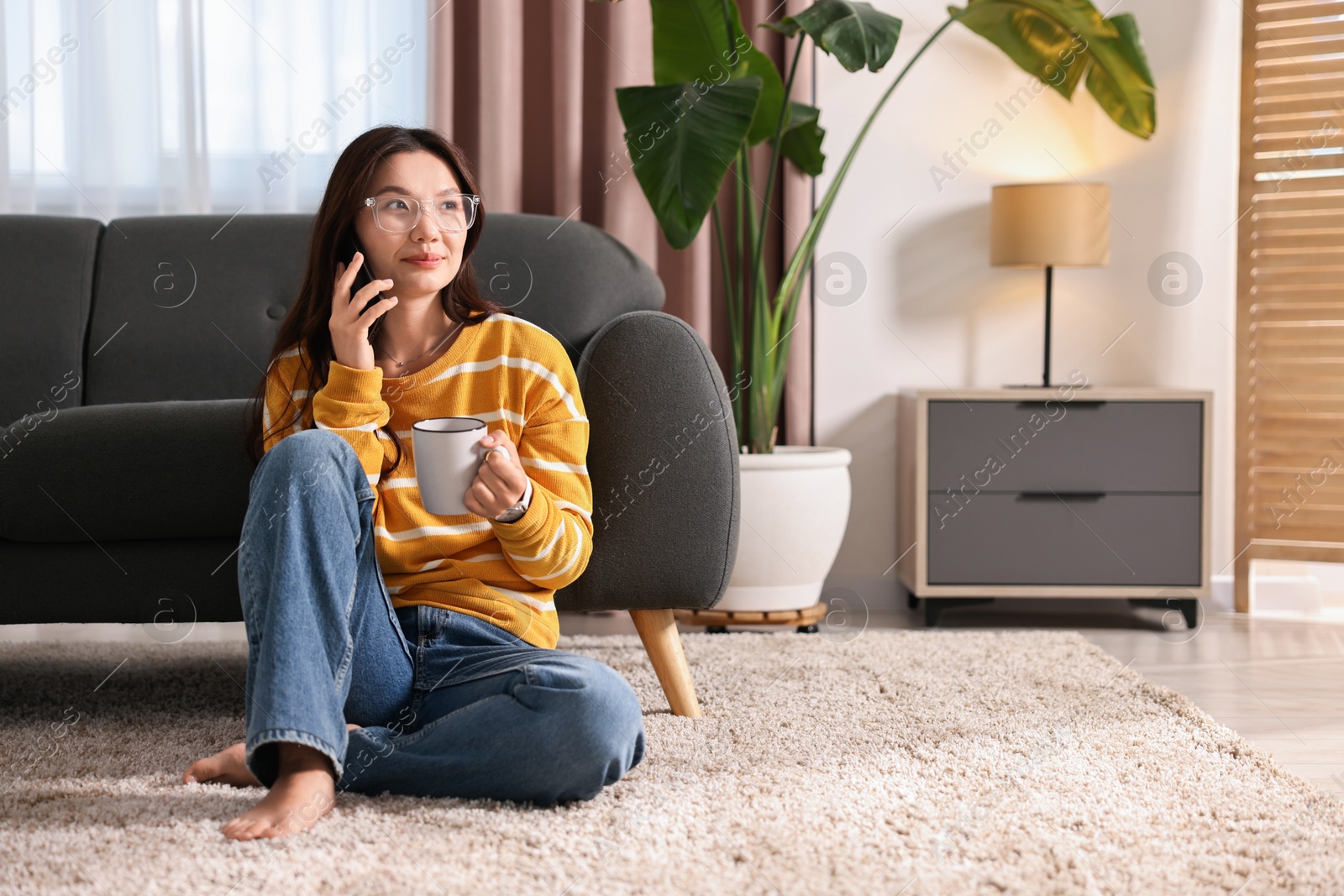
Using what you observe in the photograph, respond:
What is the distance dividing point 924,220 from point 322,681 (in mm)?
2087

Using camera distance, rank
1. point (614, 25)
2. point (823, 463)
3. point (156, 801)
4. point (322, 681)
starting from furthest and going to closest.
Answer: point (614, 25) → point (823, 463) → point (156, 801) → point (322, 681)

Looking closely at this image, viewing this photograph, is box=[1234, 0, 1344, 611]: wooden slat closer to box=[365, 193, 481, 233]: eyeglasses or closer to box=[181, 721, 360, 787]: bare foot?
box=[365, 193, 481, 233]: eyeglasses

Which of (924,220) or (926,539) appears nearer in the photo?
(926,539)

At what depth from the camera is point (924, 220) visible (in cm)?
270

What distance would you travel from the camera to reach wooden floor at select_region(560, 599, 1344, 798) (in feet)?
4.93

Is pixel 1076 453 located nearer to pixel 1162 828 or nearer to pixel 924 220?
pixel 924 220

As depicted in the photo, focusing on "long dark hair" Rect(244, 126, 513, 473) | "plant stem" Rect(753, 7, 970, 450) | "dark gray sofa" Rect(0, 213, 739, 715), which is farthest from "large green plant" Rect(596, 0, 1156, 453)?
"long dark hair" Rect(244, 126, 513, 473)

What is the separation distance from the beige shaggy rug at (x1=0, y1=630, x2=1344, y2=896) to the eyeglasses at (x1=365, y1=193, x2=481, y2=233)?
2.08 ft

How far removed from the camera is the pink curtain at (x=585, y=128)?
8.35 feet

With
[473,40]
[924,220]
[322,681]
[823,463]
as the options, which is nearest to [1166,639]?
[823,463]

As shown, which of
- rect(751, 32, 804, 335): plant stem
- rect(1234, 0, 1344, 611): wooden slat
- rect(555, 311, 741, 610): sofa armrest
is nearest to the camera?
rect(555, 311, 741, 610): sofa armrest

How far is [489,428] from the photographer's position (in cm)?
124

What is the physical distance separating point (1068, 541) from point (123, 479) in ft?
6.00

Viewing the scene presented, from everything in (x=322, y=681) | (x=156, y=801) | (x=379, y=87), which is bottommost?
(x=156, y=801)
